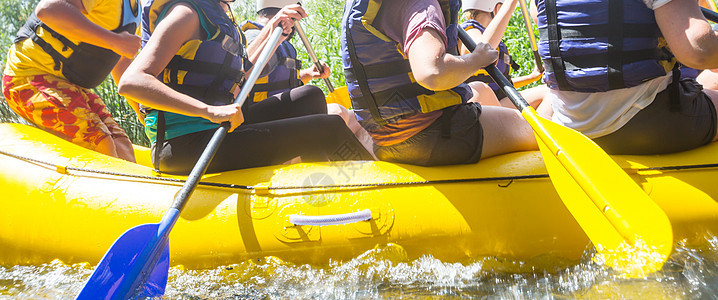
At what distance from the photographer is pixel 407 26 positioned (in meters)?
1.80

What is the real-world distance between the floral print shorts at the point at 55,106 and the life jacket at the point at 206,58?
0.69 metres

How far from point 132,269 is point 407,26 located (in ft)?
3.91

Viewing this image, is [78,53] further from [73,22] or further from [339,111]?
[339,111]

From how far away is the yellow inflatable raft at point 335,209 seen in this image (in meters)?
1.96

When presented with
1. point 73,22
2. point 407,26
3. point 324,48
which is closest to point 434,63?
point 407,26

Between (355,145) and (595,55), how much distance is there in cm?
100

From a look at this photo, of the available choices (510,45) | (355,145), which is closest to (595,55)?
(355,145)

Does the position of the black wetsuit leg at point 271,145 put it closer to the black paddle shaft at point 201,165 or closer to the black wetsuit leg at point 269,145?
the black wetsuit leg at point 269,145

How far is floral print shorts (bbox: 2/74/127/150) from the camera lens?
2.63 metres

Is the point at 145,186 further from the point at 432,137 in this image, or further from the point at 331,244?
the point at 432,137

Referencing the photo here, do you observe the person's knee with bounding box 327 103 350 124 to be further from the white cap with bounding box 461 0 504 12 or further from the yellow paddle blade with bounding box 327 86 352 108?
the white cap with bounding box 461 0 504 12

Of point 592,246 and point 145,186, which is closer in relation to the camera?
point 592,246

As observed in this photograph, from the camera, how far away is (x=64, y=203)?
2174 millimetres

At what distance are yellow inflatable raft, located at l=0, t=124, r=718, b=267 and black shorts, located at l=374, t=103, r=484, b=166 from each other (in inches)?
1.7
